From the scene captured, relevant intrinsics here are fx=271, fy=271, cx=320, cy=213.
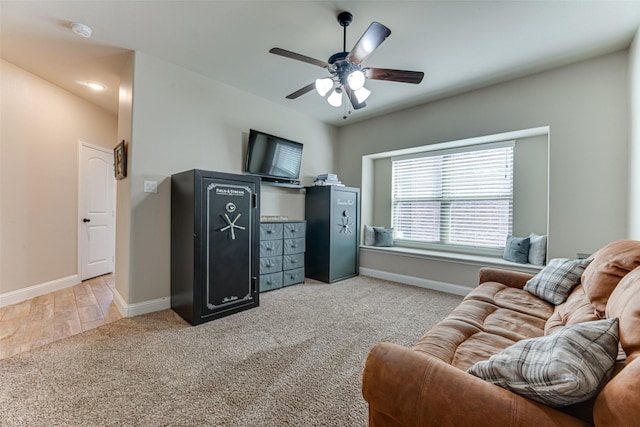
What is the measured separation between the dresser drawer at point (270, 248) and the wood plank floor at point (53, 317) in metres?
1.62

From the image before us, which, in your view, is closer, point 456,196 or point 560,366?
point 560,366

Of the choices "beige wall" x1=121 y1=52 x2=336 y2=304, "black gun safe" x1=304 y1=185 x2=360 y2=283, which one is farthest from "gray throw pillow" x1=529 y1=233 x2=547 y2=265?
"beige wall" x1=121 y1=52 x2=336 y2=304

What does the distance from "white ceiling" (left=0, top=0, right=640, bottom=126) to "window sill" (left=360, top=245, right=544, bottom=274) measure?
2.23 m

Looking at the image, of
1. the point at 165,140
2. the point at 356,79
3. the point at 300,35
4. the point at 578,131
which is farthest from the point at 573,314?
the point at 165,140

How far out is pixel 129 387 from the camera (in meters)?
1.67

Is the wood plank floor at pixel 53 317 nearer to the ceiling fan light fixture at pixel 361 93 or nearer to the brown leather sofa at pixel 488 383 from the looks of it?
the brown leather sofa at pixel 488 383

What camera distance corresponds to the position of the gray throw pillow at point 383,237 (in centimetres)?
464

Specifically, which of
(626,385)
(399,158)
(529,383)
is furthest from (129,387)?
(399,158)

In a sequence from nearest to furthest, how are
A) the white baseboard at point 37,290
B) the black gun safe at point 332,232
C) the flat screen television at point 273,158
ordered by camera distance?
the white baseboard at point 37,290 < the flat screen television at point 273,158 < the black gun safe at point 332,232

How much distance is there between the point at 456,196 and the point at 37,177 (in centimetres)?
564

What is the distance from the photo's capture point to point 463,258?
142 inches

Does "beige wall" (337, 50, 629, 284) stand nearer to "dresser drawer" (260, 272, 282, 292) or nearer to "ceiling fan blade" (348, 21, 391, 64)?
"ceiling fan blade" (348, 21, 391, 64)

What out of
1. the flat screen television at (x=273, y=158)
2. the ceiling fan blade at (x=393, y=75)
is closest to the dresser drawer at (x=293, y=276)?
the flat screen television at (x=273, y=158)

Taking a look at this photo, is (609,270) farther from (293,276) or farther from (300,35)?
(293,276)
